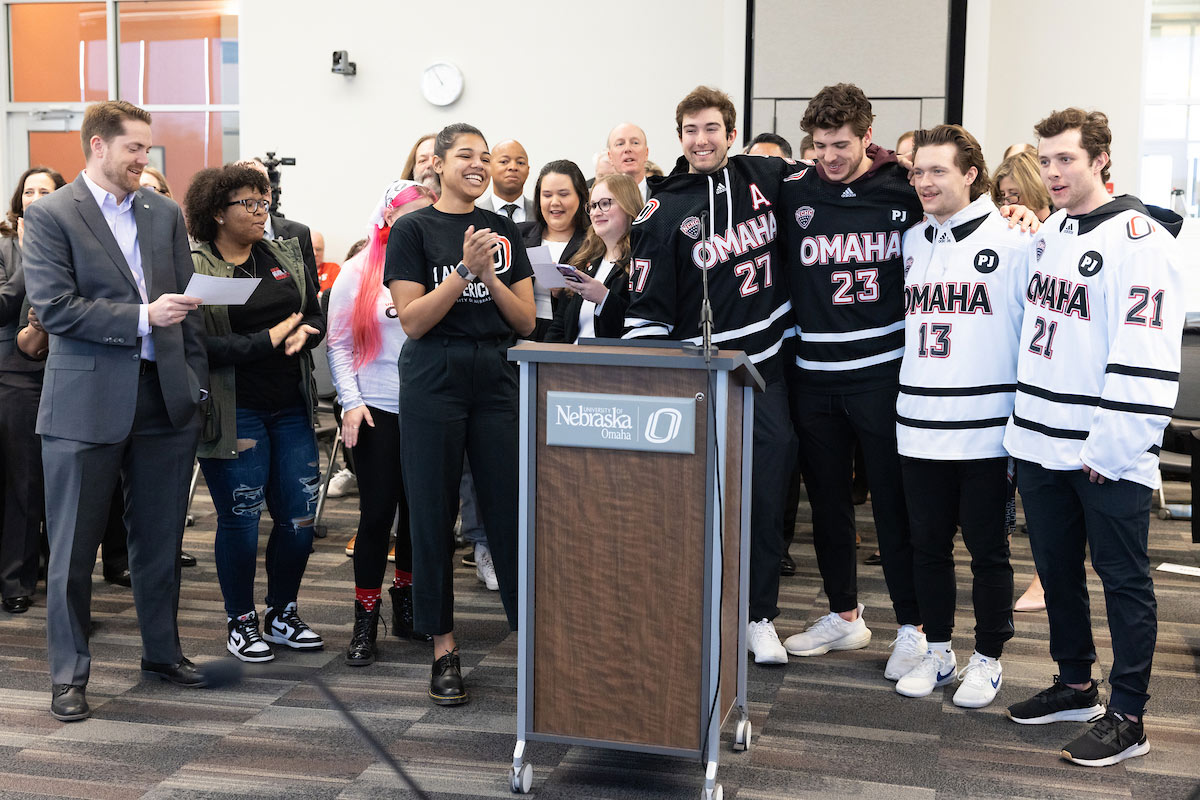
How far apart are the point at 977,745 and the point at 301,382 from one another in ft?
7.21

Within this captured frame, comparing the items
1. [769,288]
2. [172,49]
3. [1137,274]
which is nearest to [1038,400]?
[1137,274]

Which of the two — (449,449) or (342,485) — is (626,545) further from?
(342,485)

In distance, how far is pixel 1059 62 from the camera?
768 cm

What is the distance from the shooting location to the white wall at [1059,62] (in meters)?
7.66

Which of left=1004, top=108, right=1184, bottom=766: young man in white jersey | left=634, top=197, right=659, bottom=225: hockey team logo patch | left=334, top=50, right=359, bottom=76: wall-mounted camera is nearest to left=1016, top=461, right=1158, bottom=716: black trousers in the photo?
left=1004, top=108, right=1184, bottom=766: young man in white jersey

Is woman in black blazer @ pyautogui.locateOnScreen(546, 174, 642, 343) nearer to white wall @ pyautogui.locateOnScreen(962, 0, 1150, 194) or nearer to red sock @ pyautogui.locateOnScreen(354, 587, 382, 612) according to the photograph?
red sock @ pyautogui.locateOnScreen(354, 587, 382, 612)

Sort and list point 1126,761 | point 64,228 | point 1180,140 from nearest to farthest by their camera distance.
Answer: point 1126,761
point 64,228
point 1180,140

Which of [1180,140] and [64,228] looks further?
[1180,140]

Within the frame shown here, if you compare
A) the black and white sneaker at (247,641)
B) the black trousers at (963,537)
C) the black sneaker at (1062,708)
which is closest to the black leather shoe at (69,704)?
the black and white sneaker at (247,641)

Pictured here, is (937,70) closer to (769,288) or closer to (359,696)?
(769,288)

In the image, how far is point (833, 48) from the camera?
24.4 feet

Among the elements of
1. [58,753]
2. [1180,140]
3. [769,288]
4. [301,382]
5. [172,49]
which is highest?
[172,49]

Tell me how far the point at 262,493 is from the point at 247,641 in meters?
0.47

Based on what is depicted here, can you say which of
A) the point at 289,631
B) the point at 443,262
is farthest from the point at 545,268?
the point at 289,631
